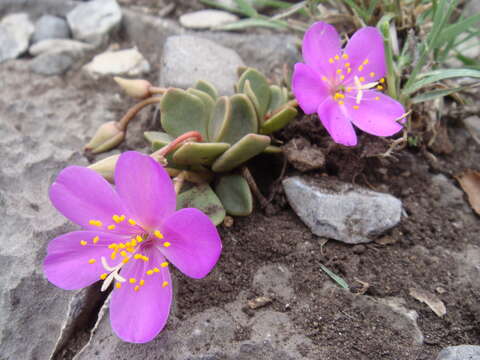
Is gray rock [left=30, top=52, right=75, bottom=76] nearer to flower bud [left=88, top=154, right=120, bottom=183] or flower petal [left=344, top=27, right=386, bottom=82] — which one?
flower bud [left=88, top=154, right=120, bottom=183]

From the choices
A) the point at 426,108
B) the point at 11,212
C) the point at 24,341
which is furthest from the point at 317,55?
the point at 24,341

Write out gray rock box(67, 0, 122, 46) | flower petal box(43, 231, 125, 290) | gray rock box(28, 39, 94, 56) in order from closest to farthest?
flower petal box(43, 231, 125, 290) < gray rock box(28, 39, 94, 56) < gray rock box(67, 0, 122, 46)

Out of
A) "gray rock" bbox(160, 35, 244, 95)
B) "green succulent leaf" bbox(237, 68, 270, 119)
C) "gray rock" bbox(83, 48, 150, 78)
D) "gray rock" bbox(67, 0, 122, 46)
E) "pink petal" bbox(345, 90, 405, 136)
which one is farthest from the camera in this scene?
"gray rock" bbox(67, 0, 122, 46)

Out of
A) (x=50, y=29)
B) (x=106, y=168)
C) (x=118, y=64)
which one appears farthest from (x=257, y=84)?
(x=50, y=29)

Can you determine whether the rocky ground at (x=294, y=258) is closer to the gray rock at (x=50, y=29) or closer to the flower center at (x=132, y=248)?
the flower center at (x=132, y=248)

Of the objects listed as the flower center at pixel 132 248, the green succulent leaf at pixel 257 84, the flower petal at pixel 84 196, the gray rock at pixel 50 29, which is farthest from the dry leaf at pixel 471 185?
the gray rock at pixel 50 29

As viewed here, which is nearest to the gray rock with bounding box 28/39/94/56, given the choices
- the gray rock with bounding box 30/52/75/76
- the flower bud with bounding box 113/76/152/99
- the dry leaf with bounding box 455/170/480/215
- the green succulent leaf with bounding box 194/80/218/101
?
the gray rock with bounding box 30/52/75/76

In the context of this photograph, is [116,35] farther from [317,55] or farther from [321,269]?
[321,269]
